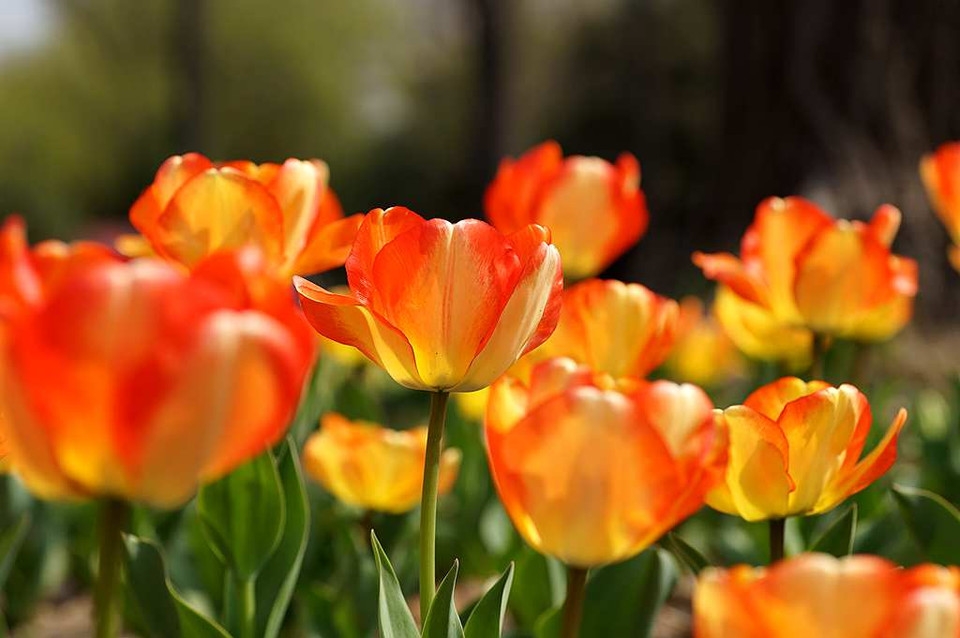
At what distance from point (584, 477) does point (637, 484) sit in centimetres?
3

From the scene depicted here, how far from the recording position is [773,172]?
390 cm

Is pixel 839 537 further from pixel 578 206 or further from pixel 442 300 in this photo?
pixel 578 206

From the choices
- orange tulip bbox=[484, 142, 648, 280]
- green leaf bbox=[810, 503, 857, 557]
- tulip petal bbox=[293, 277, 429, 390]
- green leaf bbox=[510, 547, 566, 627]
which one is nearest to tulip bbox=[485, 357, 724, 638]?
tulip petal bbox=[293, 277, 429, 390]

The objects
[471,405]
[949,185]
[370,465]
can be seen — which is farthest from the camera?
[471,405]

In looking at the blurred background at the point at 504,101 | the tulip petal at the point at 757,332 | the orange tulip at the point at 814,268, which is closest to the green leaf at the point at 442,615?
the orange tulip at the point at 814,268

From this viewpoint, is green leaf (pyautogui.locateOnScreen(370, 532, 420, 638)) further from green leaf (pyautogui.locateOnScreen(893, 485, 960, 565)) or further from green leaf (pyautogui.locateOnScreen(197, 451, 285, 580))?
green leaf (pyautogui.locateOnScreen(893, 485, 960, 565))

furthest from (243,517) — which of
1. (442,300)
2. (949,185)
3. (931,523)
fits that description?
(949,185)

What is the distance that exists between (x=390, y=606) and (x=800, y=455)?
0.27m

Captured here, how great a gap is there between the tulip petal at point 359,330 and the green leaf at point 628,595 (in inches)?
14.0

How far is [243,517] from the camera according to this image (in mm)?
861

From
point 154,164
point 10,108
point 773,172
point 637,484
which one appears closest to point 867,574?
point 637,484

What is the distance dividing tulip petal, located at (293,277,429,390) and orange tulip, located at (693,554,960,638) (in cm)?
29

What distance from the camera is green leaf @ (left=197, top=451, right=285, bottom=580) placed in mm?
845

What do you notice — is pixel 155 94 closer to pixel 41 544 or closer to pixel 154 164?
pixel 154 164
